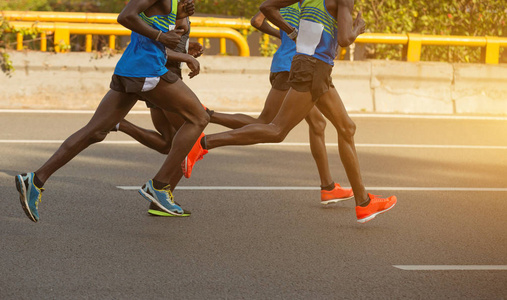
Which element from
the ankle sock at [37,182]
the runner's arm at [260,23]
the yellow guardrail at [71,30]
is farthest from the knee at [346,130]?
the yellow guardrail at [71,30]

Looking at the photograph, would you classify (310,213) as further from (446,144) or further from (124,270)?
(446,144)

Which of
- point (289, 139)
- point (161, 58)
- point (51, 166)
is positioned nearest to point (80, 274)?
point (51, 166)

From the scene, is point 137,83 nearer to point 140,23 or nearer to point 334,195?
point 140,23

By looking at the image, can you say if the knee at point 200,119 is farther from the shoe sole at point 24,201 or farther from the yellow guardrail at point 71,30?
the yellow guardrail at point 71,30

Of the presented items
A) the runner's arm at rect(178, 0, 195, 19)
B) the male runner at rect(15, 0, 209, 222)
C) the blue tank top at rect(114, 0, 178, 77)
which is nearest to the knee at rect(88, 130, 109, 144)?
the male runner at rect(15, 0, 209, 222)

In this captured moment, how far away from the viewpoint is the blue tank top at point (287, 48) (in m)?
7.46

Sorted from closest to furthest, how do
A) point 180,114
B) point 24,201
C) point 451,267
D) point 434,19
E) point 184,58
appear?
point 451,267 → point 24,201 → point 180,114 → point 184,58 → point 434,19

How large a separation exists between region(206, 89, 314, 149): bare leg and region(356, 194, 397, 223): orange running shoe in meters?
0.77

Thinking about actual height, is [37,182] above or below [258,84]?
above

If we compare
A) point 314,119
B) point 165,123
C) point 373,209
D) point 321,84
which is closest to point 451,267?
point 373,209

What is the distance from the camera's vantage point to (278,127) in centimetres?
673

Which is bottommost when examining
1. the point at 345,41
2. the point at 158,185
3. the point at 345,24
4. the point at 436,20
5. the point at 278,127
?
the point at 436,20

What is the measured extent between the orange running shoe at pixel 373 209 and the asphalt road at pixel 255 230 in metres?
0.10

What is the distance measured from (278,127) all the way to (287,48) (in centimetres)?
103
